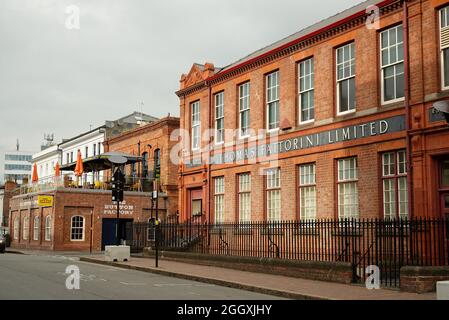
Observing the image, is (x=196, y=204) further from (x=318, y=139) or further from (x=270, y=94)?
(x=318, y=139)

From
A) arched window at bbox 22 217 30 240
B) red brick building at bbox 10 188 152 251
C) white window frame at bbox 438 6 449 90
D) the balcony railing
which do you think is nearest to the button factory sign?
white window frame at bbox 438 6 449 90

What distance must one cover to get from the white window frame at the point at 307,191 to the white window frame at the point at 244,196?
3538 mm

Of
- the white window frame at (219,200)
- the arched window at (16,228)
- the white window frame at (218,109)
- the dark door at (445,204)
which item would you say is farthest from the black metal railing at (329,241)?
the arched window at (16,228)

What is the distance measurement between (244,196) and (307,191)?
4371 millimetres

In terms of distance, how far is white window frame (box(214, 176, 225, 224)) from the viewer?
88.1ft

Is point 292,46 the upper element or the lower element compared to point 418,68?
upper

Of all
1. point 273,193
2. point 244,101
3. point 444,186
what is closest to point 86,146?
point 244,101

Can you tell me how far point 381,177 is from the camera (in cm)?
1845

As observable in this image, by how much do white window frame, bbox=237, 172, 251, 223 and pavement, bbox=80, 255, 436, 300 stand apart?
4.43 metres

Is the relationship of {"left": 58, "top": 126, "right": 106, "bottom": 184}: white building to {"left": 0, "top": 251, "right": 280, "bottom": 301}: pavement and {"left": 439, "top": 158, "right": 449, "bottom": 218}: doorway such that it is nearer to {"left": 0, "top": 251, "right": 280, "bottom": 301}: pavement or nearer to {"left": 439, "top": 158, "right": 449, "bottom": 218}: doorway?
{"left": 0, "top": 251, "right": 280, "bottom": 301}: pavement

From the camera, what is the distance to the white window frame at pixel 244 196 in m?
25.0
